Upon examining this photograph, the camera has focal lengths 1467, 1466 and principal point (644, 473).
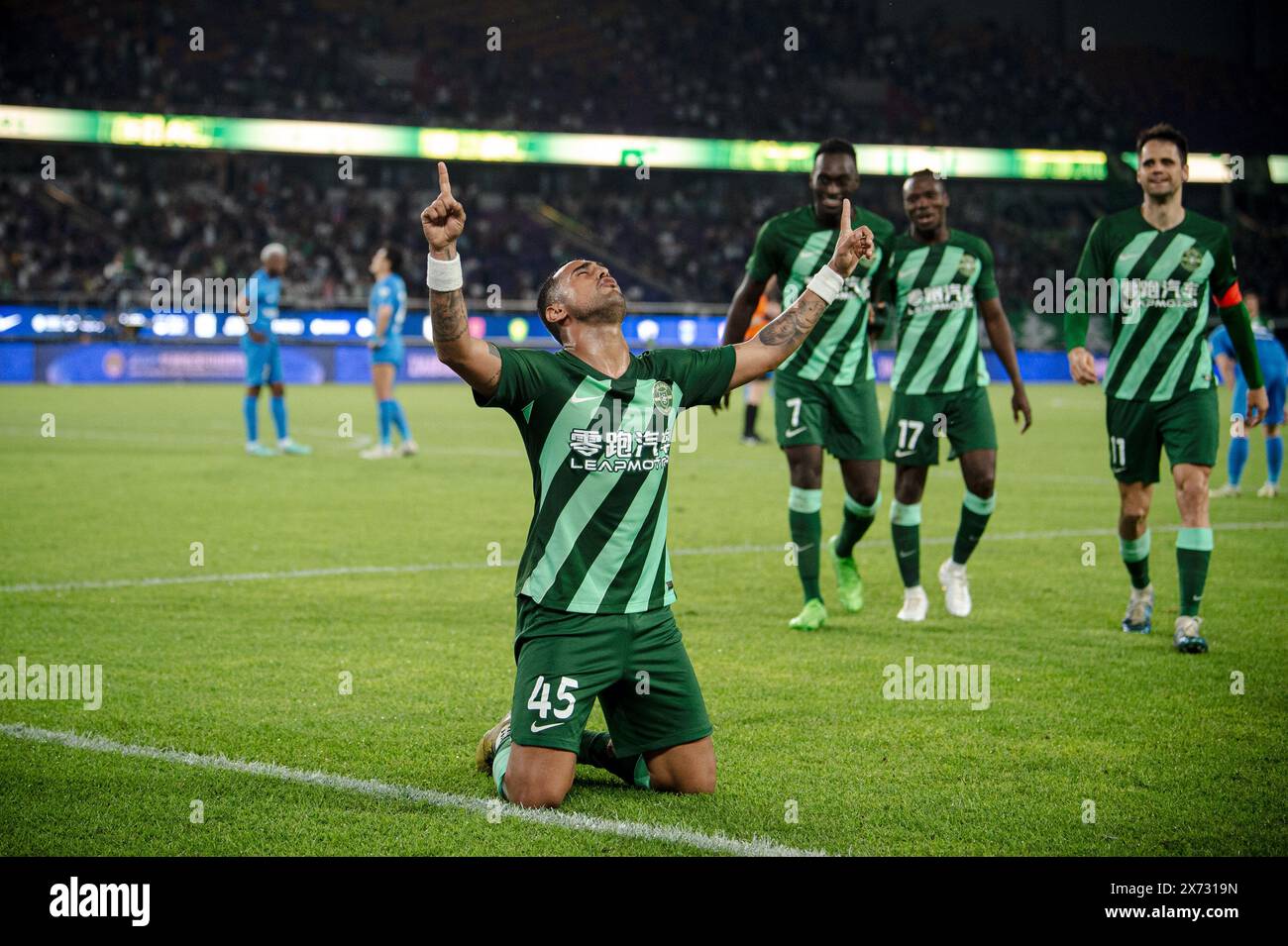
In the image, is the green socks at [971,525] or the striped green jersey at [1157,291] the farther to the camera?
the green socks at [971,525]

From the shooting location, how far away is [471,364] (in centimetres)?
390

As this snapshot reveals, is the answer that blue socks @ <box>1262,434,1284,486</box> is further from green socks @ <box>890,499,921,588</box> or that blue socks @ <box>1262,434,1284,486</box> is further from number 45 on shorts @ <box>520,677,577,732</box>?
number 45 on shorts @ <box>520,677,577,732</box>

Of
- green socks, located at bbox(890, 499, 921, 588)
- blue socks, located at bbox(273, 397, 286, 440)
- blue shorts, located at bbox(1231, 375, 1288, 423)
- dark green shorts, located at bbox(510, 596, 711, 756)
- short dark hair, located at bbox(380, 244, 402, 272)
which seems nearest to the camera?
dark green shorts, located at bbox(510, 596, 711, 756)

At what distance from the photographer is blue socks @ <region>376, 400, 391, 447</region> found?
15375 millimetres

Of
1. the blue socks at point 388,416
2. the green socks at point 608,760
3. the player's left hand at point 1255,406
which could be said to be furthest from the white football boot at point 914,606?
the blue socks at point 388,416

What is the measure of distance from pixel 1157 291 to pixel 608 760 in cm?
374

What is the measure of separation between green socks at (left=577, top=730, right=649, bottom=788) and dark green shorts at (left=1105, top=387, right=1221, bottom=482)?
3.34m

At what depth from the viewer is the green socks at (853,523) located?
736 centimetres

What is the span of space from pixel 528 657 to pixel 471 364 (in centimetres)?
89

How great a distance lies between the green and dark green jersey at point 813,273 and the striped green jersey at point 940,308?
0.23 metres

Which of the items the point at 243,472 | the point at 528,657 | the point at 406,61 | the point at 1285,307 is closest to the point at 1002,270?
the point at 1285,307

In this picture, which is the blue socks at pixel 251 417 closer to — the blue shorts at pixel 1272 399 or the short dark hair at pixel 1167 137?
the blue shorts at pixel 1272 399
